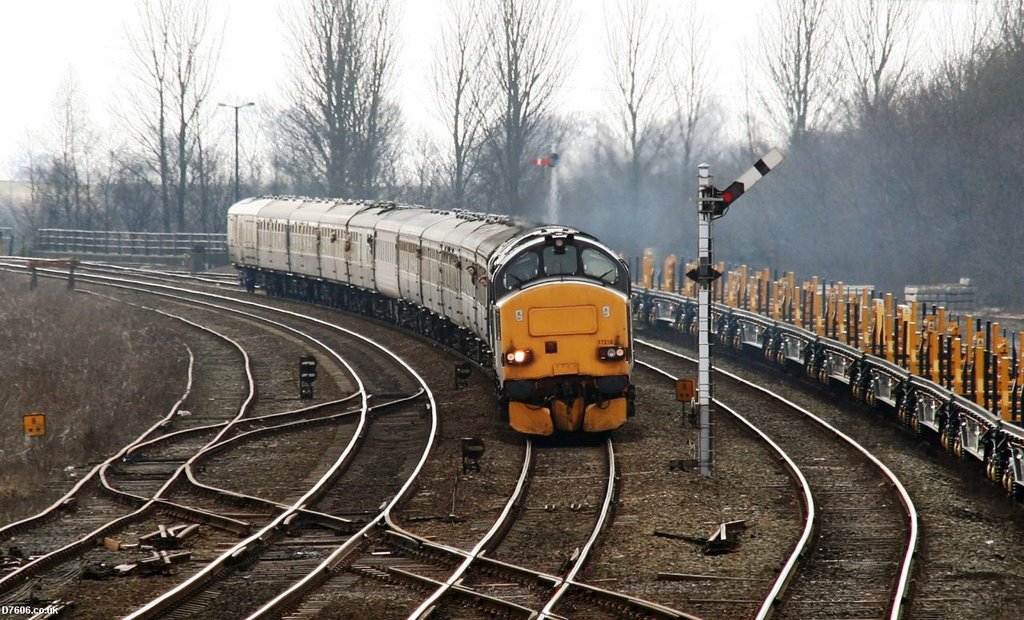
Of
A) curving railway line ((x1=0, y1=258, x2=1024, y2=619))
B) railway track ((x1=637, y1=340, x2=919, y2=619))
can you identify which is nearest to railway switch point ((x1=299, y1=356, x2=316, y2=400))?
curving railway line ((x1=0, y1=258, x2=1024, y2=619))

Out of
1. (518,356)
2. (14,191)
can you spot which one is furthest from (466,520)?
(14,191)

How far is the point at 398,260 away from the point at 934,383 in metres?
16.1

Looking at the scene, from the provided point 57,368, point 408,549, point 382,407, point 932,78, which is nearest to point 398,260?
point 57,368

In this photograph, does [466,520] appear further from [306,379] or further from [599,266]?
[306,379]

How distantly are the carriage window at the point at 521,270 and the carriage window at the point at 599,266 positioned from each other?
698mm

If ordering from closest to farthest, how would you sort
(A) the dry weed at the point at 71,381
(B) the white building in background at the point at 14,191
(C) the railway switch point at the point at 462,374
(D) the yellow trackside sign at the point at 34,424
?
(D) the yellow trackside sign at the point at 34,424
(A) the dry weed at the point at 71,381
(C) the railway switch point at the point at 462,374
(B) the white building in background at the point at 14,191

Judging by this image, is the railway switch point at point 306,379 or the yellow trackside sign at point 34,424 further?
the railway switch point at point 306,379

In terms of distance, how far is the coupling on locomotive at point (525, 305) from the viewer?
19.1 meters

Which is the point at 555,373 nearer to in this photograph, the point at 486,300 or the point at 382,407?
the point at 486,300

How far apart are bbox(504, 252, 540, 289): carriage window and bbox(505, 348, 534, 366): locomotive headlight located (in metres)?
1.03

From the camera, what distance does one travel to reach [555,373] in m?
19.0

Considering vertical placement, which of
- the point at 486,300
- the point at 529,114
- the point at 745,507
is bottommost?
the point at 745,507

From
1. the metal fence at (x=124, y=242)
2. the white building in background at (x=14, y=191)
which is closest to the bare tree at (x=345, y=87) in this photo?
the metal fence at (x=124, y=242)

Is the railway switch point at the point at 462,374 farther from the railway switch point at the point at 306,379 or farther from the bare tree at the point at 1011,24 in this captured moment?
the bare tree at the point at 1011,24
